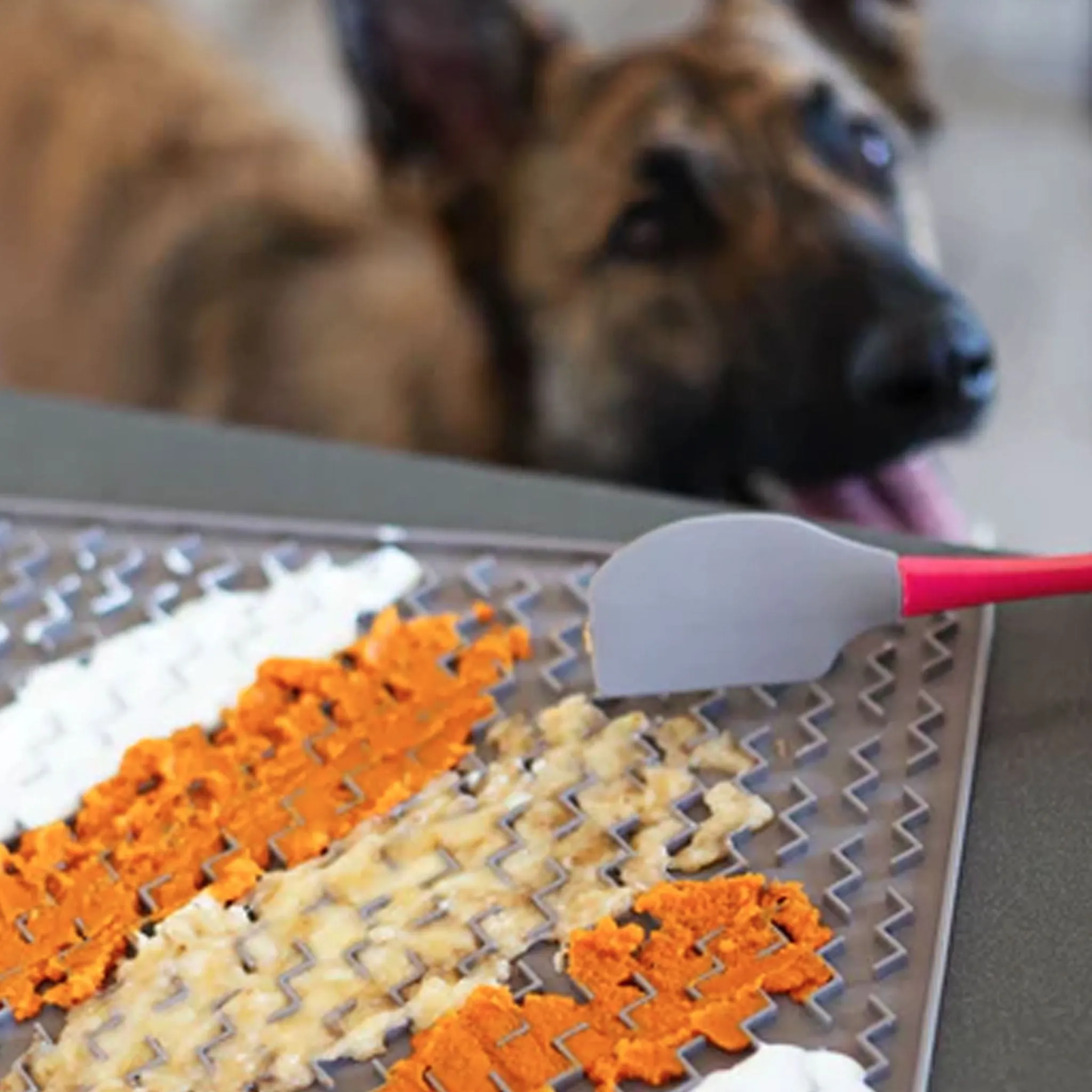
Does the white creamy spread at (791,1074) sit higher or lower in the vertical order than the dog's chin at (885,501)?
higher

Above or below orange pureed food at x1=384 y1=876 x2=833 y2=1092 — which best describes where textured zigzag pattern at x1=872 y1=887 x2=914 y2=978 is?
above

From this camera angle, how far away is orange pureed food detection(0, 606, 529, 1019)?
57cm

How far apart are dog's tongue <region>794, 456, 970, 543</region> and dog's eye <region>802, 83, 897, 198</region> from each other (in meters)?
0.22

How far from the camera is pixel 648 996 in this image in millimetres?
517

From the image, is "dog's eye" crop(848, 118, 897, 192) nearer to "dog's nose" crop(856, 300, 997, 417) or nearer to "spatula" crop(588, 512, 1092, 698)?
"dog's nose" crop(856, 300, 997, 417)

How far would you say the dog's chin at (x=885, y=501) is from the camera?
4.08ft

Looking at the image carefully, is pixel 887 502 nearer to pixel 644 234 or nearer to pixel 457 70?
pixel 644 234

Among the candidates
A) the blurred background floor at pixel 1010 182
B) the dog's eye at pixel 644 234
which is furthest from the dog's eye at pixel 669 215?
the blurred background floor at pixel 1010 182

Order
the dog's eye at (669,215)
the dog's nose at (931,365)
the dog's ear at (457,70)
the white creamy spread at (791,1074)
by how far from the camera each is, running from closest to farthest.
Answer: the white creamy spread at (791,1074) < the dog's nose at (931,365) < the dog's eye at (669,215) < the dog's ear at (457,70)

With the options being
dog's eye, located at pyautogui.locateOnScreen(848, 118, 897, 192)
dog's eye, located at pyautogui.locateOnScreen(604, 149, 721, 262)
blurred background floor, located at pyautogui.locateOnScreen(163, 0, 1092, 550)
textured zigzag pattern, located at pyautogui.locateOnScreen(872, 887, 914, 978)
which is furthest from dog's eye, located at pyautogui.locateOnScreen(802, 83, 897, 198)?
textured zigzag pattern, located at pyautogui.locateOnScreen(872, 887, 914, 978)

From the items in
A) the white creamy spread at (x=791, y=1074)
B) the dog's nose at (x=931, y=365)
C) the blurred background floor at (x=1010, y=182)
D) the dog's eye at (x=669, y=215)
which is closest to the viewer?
the white creamy spread at (x=791, y=1074)

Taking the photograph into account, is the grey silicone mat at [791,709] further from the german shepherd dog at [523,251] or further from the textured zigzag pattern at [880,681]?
the german shepherd dog at [523,251]

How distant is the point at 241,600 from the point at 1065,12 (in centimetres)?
184

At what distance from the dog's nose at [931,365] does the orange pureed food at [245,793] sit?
0.57 metres
